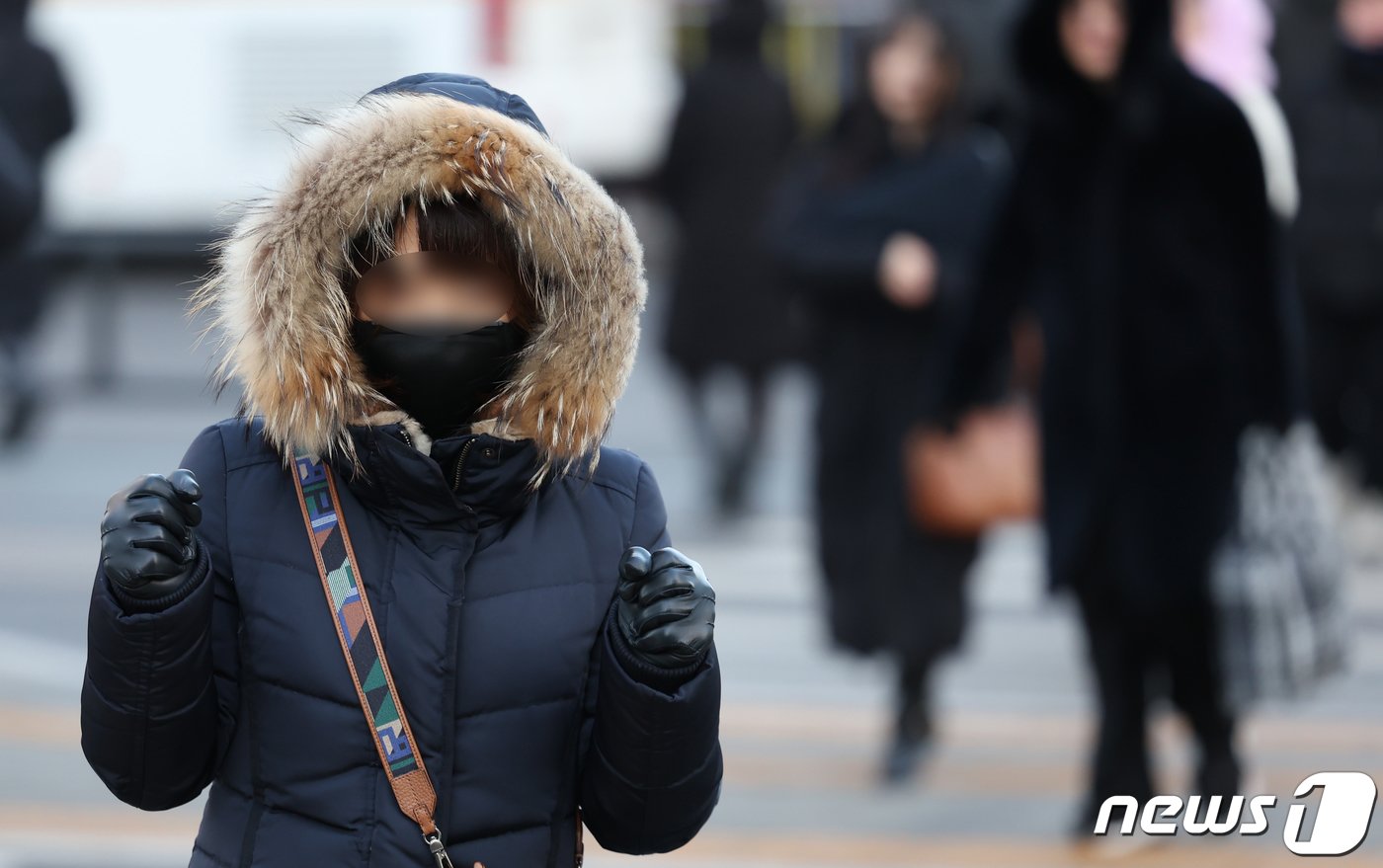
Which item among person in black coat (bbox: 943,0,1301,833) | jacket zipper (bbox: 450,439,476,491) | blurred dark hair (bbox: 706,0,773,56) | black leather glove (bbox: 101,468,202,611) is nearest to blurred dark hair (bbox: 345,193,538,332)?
jacket zipper (bbox: 450,439,476,491)

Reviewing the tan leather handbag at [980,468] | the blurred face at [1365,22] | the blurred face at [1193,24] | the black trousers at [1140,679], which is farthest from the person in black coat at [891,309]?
the blurred face at [1365,22]

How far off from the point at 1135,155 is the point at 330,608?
313 centimetres

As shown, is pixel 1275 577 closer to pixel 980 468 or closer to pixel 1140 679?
pixel 1140 679

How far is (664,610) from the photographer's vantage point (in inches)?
87.7

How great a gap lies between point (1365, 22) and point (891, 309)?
11.4 feet

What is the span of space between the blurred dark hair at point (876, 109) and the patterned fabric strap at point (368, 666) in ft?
12.6

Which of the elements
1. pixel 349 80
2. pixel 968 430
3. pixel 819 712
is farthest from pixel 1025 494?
pixel 349 80

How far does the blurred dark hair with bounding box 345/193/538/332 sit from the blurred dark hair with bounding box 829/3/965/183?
12.0 ft

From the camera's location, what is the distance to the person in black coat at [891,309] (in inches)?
230

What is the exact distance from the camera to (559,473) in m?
2.42

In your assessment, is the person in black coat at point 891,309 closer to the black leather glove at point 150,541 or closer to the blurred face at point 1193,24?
the blurred face at point 1193,24

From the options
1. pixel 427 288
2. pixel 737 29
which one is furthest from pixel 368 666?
pixel 737 29

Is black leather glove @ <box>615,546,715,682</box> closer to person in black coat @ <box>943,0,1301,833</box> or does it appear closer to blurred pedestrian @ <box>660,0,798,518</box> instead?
person in black coat @ <box>943,0,1301,833</box>

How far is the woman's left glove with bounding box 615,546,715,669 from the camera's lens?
2229 mm
